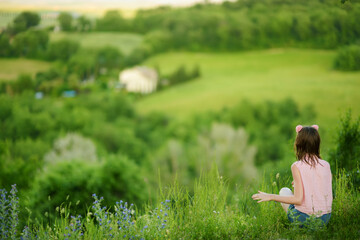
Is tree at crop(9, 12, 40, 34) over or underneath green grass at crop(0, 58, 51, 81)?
over

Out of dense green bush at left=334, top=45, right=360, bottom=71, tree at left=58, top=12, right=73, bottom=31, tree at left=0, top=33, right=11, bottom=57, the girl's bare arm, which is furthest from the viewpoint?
tree at left=58, top=12, right=73, bottom=31

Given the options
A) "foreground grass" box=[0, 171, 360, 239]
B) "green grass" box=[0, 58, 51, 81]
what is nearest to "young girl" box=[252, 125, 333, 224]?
"foreground grass" box=[0, 171, 360, 239]

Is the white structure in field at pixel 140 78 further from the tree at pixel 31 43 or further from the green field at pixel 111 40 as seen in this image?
the tree at pixel 31 43

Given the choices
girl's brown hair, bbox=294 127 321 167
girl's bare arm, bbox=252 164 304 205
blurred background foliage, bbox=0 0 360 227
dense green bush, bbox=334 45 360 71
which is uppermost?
girl's brown hair, bbox=294 127 321 167

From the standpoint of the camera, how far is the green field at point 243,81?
27.2m

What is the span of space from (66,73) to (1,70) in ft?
28.9

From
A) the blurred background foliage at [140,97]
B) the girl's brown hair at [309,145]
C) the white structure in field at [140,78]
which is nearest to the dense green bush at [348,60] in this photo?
the blurred background foliage at [140,97]

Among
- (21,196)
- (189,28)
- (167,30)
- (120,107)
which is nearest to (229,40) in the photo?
(189,28)

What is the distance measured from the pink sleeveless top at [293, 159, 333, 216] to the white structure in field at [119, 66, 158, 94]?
3629cm

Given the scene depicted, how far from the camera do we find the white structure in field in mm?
39906

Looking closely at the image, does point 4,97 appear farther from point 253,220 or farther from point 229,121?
point 253,220

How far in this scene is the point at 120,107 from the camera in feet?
155

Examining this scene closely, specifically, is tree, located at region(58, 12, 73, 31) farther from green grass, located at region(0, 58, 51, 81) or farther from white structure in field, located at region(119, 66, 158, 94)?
white structure in field, located at region(119, 66, 158, 94)

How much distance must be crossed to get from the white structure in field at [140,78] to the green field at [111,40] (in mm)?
2356
